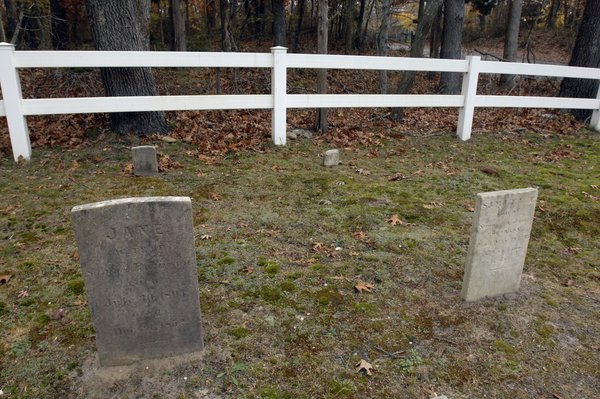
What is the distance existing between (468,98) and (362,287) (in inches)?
A: 265

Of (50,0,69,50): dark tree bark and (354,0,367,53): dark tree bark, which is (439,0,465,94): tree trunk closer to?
(354,0,367,53): dark tree bark

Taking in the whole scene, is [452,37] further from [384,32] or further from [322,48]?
[322,48]

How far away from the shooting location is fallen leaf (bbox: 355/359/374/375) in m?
2.63

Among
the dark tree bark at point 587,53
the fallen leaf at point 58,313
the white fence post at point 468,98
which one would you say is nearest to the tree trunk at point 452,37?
the dark tree bark at point 587,53

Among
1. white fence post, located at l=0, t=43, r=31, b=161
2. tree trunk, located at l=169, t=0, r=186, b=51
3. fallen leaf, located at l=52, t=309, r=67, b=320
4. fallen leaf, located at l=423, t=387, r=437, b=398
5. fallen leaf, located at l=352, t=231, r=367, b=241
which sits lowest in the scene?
fallen leaf, located at l=423, t=387, r=437, b=398

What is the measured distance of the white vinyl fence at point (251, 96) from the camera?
6254 mm

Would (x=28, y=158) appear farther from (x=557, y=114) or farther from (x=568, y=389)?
(x=557, y=114)

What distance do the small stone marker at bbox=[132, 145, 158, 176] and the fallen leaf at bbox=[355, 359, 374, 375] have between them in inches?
183

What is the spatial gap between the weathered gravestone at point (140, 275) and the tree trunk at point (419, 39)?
8.29m

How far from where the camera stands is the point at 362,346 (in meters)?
2.85

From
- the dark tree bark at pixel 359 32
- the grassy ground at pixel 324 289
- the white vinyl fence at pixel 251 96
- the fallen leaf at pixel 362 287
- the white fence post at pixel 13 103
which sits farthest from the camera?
the dark tree bark at pixel 359 32

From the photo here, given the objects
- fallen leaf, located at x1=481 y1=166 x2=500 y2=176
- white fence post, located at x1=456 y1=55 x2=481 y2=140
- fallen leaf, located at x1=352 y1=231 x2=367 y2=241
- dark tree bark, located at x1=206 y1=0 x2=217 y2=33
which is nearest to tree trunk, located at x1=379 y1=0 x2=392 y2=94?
white fence post, located at x1=456 y1=55 x2=481 y2=140

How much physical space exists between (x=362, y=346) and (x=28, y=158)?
20.9ft

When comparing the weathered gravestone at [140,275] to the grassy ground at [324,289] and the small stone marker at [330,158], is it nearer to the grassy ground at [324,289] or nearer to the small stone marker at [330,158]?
the grassy ground at [324,289]
